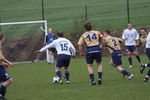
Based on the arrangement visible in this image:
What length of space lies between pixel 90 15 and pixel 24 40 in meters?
9.65

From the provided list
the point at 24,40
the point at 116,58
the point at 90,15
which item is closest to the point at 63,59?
the point at 116,58

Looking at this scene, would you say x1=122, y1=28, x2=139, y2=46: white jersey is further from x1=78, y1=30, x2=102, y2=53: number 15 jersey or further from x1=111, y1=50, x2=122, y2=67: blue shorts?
x1=78, y1=30, x2=102, y2=53: number 15 jersey

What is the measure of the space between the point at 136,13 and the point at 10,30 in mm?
11097

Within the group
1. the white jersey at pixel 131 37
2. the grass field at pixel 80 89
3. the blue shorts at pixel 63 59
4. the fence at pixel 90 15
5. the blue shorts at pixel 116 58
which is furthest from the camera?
the fence at pixel 90 15

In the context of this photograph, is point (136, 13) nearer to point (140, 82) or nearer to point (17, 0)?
point (17, 0)

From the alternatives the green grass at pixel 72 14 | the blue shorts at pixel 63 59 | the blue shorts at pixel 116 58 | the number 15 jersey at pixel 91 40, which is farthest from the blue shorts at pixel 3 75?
the green grass at pixel 72 14

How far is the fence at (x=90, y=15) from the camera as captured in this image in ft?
110

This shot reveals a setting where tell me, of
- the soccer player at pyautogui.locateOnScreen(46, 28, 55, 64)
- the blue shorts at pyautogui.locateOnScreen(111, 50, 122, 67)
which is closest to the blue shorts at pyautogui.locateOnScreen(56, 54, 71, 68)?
the blue shorts at pyautogui.locateOnScreen(111, 50, 122, 67)

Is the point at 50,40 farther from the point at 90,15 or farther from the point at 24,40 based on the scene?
the point at 90,15

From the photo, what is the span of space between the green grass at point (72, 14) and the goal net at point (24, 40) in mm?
66

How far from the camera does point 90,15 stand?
38.3 metres

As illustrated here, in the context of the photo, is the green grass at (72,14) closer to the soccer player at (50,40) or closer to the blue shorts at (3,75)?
the soccer player at (50,40)

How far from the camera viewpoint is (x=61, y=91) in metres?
14.0

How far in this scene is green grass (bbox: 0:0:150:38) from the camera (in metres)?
33.2
